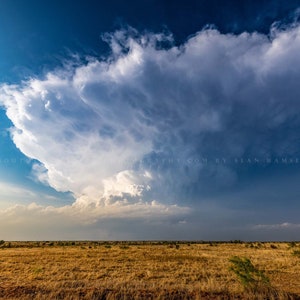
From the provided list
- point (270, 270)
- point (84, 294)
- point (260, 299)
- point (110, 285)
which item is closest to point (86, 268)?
point (110, 285)

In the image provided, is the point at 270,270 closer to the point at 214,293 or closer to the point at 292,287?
the point at 292,287

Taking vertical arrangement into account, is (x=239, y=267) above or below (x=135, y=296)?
above

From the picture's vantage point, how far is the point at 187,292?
1627cm

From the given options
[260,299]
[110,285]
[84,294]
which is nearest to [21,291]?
[84,294]

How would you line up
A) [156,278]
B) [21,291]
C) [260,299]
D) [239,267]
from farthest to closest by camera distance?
[156,278] → [239,267] → [21,291] → [260,299]

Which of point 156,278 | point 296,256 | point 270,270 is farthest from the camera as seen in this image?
point 296,256

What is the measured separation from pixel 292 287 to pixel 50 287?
15.6 meters

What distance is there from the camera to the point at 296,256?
41.6 m

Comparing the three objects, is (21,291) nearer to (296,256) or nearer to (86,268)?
(86,268)

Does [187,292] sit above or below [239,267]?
below

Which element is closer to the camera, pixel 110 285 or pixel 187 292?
pixel 187 292

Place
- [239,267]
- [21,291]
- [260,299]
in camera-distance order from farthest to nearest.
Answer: [239,267] < [21,291] < [260,299]

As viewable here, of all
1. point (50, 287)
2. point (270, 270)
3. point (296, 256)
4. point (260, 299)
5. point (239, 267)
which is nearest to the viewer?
point (260, 299)

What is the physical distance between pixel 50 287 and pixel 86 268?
14131 mm
